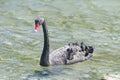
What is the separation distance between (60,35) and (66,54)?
1.66 metres

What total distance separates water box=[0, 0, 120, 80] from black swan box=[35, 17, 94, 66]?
5.0 inches

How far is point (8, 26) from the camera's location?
42.4 ft

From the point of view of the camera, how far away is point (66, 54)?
10656mm

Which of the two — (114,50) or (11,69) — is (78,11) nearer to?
(114,50)

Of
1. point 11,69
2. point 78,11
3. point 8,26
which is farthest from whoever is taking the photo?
point 78,11

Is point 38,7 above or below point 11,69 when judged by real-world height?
above

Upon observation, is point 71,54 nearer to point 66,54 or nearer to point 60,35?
point 66,54

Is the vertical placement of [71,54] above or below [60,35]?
below

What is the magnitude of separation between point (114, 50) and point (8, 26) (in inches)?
118

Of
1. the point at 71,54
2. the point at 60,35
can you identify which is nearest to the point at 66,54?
the point at 71,54

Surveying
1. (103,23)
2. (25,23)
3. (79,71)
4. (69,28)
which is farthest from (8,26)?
(79,71)

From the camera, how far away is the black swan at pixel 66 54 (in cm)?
1030

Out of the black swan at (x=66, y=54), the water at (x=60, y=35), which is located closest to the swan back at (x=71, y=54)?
the black swan at (x=66, y=54)

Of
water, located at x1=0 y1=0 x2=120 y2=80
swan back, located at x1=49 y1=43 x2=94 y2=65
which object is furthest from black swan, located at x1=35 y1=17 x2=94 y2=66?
water, located at x1=0 y1=0 x2=120 y2=80
